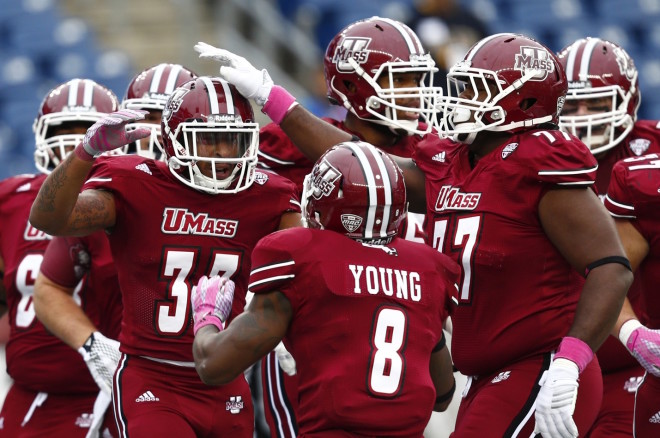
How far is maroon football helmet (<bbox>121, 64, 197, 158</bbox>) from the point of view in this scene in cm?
534

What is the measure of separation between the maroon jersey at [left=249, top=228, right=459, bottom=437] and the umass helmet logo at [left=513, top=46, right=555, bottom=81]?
1.05 meters

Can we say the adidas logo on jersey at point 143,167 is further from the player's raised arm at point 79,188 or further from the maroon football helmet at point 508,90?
the maroon football helmet at point 508,90

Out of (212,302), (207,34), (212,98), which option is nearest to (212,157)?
(212,98)

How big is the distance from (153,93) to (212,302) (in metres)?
2.09

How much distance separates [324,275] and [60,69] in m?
7.78

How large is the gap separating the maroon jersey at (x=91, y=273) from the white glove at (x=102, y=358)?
34 cm

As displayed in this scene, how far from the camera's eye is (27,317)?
17.0 feet

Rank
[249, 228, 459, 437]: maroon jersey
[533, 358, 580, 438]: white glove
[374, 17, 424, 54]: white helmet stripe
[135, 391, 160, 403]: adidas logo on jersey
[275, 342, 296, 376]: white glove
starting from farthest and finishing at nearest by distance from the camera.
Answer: [374, 17, 424, 54]: white helmet stripe → [275, 342, 296, 376]: white glove → [135, 391, 160, 403]: adidas logo on jersey → [533, 358, 580, 438]: white glove → [249, 228, 459, 437]: maroon jersey

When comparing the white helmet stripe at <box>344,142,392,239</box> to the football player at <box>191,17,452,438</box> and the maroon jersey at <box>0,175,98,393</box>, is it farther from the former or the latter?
the maroon jersey at <box>0,175,98,393</box>

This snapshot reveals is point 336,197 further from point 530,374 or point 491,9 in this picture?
point 491,9

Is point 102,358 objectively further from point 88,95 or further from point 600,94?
point 600,94

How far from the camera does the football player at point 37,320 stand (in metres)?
5.07

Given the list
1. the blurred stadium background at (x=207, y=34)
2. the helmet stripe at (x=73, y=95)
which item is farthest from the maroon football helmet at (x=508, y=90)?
the blurred stadium background at (x=207, y=34)

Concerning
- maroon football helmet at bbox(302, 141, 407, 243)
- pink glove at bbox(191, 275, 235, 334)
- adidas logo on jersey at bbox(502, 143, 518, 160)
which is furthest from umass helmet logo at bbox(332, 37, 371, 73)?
pink glove at bbox(191, 275, 235, 334)
